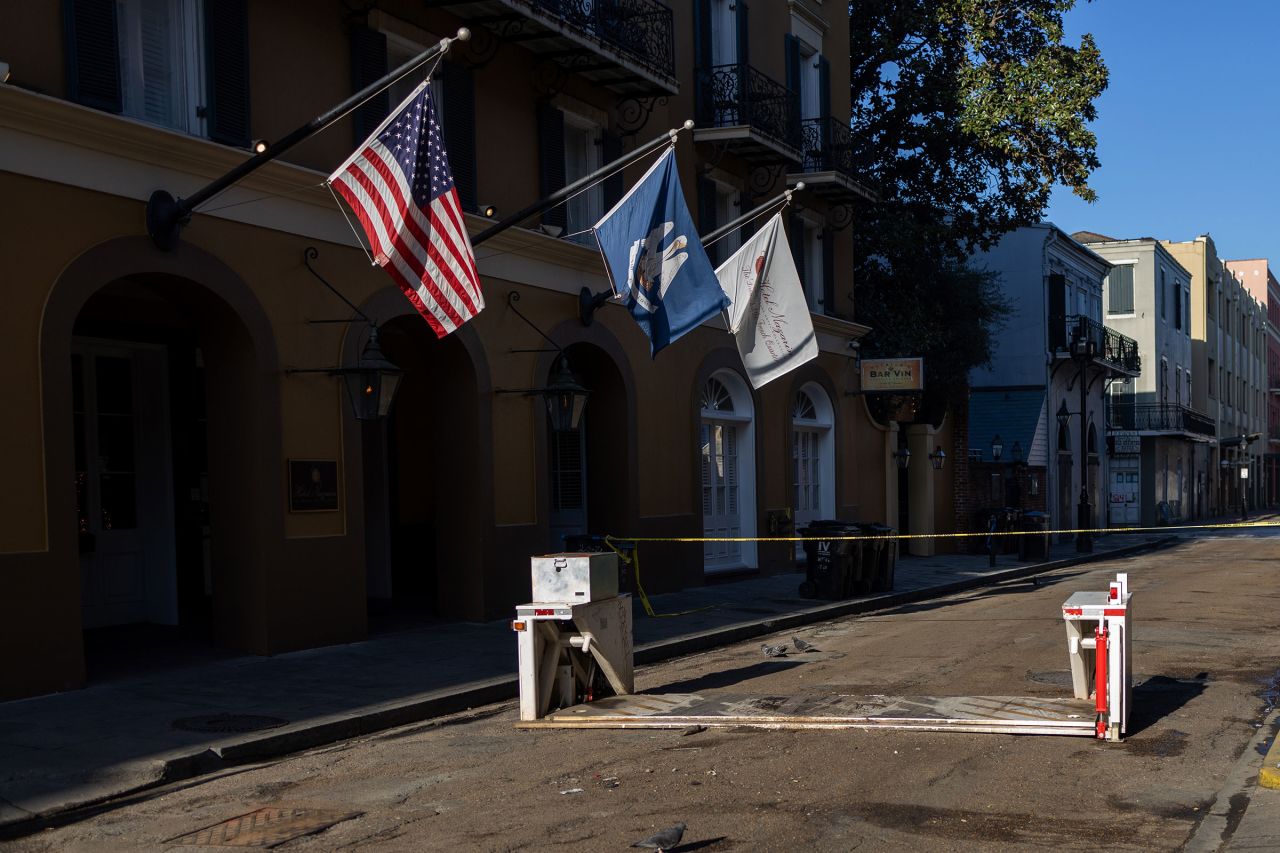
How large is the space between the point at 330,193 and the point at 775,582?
36.5ft

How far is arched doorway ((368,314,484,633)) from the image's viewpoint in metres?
15.8

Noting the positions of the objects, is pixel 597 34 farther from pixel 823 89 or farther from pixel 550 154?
pixel 823 89

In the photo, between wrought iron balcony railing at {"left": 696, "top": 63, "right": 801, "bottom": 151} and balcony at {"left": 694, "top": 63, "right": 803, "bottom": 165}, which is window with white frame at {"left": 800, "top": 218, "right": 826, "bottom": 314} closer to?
balcony at {"left": 694, "top": 63, "right": 803, "bottom": 165}

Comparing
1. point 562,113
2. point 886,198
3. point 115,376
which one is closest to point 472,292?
point 115,376

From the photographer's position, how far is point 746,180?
2312cm

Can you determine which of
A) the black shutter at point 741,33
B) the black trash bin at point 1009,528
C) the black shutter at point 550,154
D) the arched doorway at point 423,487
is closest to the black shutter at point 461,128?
the black shutter at point 550,154

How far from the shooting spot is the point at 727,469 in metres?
22.5

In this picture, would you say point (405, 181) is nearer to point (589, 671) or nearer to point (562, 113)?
point (589, 671)

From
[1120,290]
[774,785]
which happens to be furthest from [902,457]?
[1120,290]

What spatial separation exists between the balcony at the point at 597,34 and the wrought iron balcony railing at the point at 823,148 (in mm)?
5418

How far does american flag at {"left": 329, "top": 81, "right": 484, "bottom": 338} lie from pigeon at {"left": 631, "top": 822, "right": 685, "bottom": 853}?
6.32 metres

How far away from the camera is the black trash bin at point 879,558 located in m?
19.9

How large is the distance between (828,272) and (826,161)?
7.43 feet

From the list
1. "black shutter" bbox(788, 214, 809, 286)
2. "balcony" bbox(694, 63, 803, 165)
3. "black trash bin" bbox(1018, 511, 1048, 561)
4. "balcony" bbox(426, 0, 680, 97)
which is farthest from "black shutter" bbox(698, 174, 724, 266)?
"black trash bin" bbox(1018, 511, 1048, 561)
